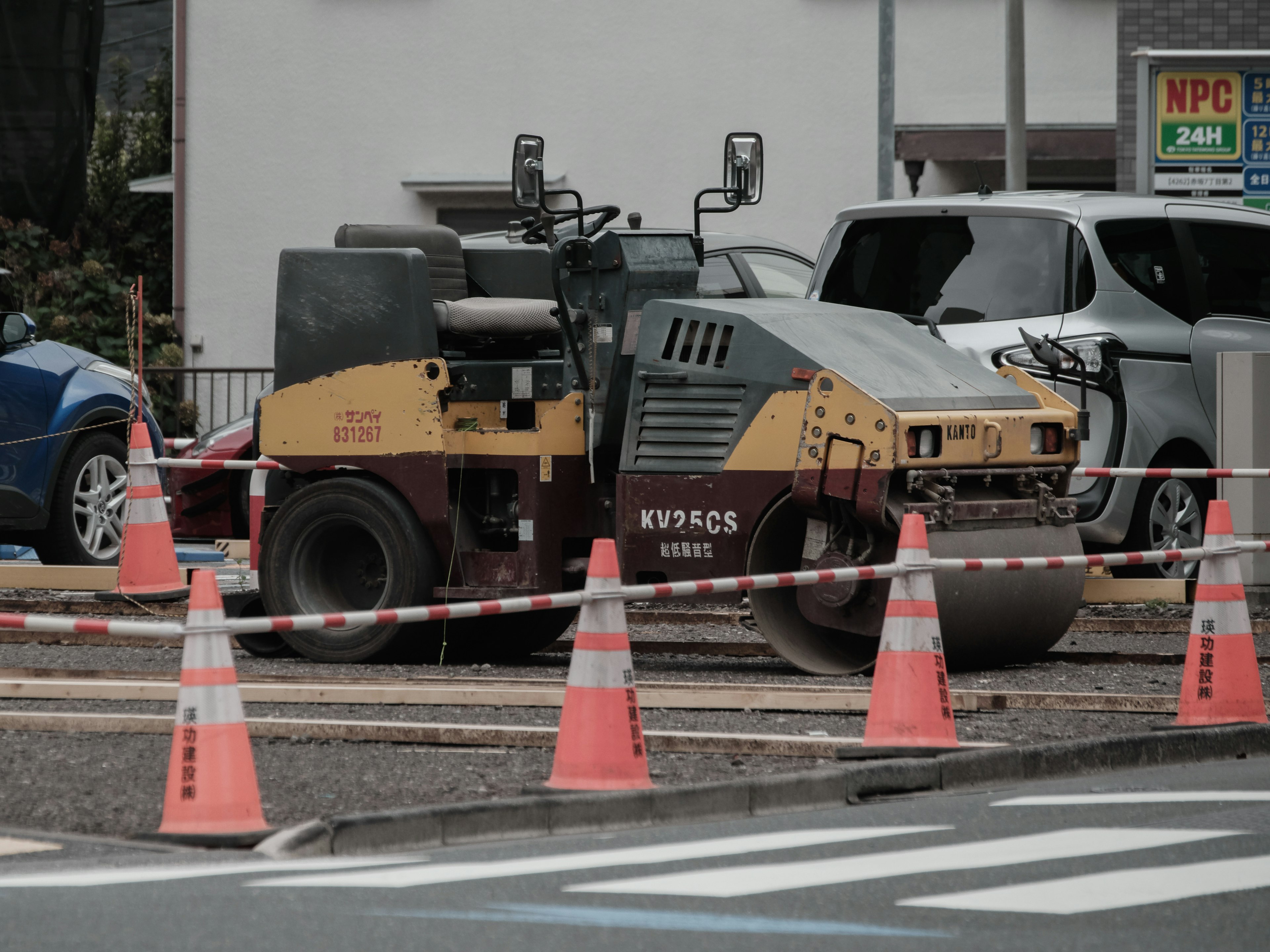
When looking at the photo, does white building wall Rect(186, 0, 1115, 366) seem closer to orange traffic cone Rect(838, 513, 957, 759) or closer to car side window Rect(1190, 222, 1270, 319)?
car side window Rect(1190, 222, 1270, 319)

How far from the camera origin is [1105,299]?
12234 millimetres

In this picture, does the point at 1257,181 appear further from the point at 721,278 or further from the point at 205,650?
Result: the point at 205,650

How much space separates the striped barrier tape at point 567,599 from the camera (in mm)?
6688

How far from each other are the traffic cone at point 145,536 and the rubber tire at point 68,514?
37.7 inches

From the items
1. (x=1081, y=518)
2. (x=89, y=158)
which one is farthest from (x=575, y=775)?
(x=89, y=158)

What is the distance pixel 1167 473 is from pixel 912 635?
184 inches

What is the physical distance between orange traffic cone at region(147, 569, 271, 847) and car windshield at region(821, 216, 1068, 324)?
6406 mm

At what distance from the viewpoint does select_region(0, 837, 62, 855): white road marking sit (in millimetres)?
6348

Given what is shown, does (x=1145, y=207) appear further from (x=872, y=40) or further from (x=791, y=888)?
(x=872, y=40)

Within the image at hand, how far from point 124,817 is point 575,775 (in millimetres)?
1415

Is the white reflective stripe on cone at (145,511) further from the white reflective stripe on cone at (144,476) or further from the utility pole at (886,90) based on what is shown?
the utility pole at (886,90)

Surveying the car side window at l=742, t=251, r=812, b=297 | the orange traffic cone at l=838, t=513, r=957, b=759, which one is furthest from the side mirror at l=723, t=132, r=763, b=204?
the orange traffic cone at l=838, t=513, r=957, b=759

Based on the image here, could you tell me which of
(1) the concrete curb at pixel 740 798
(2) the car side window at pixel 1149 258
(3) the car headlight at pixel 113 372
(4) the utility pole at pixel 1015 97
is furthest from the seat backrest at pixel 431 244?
(4) the utility pole at pixel 1015 97

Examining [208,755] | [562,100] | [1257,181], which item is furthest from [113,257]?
[208,755]
